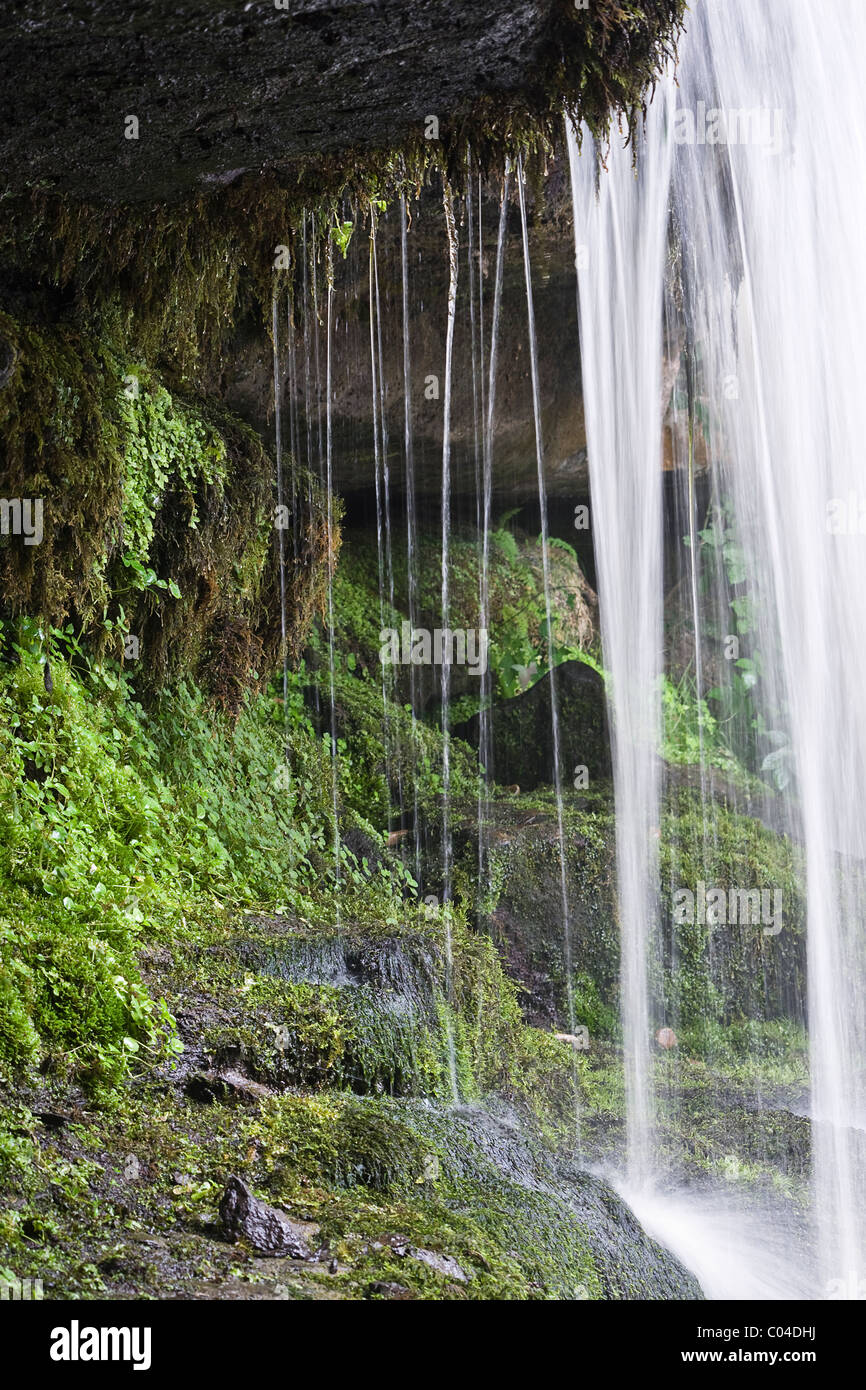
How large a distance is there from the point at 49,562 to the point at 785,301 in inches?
218

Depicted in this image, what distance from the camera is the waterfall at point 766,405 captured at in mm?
6738

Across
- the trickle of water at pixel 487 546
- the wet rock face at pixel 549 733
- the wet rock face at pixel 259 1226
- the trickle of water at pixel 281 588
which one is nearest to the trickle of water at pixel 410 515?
the trickle of water at pixel 487 546

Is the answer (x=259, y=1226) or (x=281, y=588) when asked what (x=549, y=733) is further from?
(x=259, y=1226)

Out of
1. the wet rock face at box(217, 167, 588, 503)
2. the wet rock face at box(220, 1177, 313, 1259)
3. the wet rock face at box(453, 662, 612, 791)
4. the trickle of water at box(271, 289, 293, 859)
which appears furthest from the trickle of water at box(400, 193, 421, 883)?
the wet rock face at box(220, 1177, 313, 1259)

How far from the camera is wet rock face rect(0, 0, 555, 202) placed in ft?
9.16

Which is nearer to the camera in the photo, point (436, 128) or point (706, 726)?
point (436, 128)

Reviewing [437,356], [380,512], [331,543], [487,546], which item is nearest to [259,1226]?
[331,543]

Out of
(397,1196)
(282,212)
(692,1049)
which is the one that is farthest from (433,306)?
(397,1196)

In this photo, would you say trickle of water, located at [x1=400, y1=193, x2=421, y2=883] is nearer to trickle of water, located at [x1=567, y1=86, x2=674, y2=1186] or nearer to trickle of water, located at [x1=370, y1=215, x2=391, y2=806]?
trickle of water, located at [x1=370, y1=215, x2=391, y2=806]

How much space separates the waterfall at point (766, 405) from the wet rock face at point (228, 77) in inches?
143

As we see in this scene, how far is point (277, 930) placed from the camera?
5.27 m

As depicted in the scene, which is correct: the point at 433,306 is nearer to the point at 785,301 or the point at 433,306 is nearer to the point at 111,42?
A: the point at 785,301

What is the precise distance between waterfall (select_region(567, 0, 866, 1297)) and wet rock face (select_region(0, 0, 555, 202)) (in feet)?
11.9

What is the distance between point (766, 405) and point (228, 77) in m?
6.21
